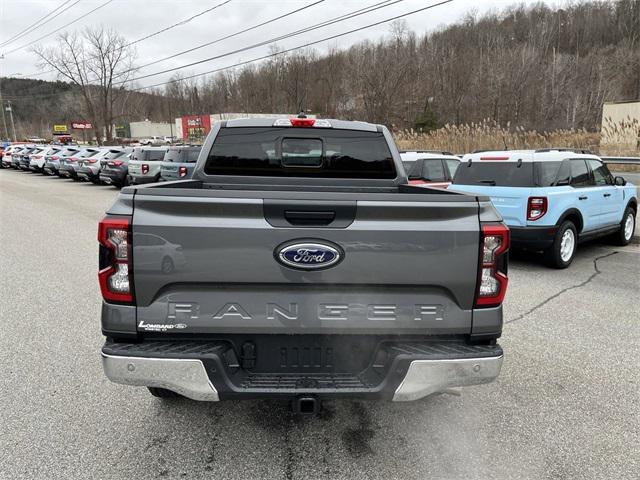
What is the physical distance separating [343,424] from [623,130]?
927 inches

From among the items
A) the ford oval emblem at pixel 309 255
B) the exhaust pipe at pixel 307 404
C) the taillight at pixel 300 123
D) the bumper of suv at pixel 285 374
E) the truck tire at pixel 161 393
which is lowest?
the truck tire at pixel 161 393

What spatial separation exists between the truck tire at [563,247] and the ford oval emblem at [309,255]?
6013 mm

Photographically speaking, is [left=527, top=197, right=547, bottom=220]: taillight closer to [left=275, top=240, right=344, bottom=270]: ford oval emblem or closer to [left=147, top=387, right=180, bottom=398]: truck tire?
[left=275, top=240, right=344, bottom=270]: ford oval emblem

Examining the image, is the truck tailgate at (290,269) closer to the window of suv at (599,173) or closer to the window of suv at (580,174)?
the window of suv at (580,174)

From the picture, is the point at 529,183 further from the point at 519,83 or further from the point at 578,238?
the point at 519,83

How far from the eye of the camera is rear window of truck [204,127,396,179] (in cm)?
398

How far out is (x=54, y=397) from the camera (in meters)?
3.56

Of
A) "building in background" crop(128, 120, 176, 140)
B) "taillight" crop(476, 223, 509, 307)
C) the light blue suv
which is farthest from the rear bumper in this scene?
"building in background" crop(128, 120, 176, 140)

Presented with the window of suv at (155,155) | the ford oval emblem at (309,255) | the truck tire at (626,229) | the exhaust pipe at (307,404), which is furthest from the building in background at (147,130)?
the exhaust pipe at (307,404)

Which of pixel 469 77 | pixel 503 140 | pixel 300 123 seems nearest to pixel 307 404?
pixel 300 123

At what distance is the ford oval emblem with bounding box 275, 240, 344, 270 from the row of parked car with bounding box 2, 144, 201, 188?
31.5ft

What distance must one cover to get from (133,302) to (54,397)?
5.88 feet

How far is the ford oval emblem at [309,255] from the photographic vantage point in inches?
93.6

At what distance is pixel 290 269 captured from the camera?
2.38 meters
